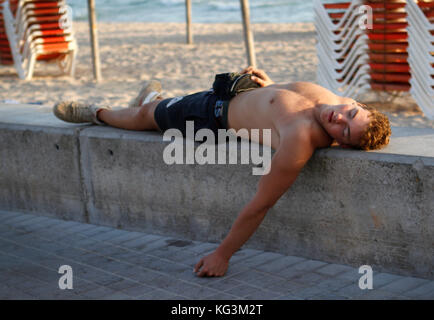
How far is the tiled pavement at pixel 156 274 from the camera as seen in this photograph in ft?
11.2

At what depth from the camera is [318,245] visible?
12.6ft

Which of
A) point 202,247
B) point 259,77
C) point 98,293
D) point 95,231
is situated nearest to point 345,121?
point 259,77

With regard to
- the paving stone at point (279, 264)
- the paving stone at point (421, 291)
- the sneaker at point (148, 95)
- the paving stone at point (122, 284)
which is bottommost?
the paving stone at point (421, 291)

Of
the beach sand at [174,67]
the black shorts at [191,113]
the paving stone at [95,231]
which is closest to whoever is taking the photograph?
the black shorts at [191,113]

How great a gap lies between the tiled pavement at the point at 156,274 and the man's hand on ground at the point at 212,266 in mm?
37

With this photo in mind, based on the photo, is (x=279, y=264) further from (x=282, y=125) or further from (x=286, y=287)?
(x=282, y=125)

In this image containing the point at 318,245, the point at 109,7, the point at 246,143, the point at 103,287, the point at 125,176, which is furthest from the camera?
the point at 109,7

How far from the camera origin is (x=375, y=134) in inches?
140

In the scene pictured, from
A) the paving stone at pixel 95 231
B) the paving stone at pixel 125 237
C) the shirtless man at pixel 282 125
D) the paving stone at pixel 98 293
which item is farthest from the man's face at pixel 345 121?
the paving stone at pixel 95 231

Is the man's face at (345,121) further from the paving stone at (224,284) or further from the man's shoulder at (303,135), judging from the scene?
the paving stone at (224,284)

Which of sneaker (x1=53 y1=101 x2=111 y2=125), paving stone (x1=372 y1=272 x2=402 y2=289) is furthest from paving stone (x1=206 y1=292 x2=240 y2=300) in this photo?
sneaker (x1=53 y1=101 x2=111 y2=125)

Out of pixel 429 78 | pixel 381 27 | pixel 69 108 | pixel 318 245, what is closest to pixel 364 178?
pixel 318 245
